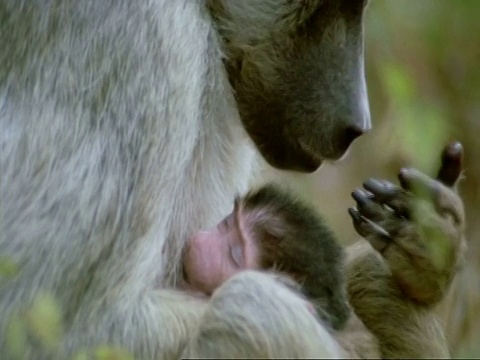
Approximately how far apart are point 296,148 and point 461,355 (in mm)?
770

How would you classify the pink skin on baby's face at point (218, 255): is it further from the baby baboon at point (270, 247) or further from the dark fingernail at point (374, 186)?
the dark fingernail at point (374, 186)

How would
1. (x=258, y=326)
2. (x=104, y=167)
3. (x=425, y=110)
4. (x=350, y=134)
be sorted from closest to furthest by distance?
(x=425, y=110)
(x=258, y=326)
(x=104, y=167)
(x=350, y=134)

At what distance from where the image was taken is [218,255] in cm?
236

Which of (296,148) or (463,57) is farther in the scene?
(463,57)

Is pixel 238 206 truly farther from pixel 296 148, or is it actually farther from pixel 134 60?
pixel 134 60

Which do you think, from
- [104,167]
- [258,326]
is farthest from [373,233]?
[104,167]

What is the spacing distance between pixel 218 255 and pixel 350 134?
1.26 ft

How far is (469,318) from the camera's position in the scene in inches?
100.0

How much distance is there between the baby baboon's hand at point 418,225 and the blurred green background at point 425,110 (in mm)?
54

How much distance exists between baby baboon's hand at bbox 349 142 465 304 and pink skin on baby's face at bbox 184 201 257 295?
9.5 inches

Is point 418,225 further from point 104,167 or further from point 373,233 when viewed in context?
point 104,167

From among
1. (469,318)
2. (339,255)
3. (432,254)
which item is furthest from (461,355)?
(469,318)

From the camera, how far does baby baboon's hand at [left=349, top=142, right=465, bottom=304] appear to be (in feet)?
7.26

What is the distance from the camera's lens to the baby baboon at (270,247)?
2320mm
